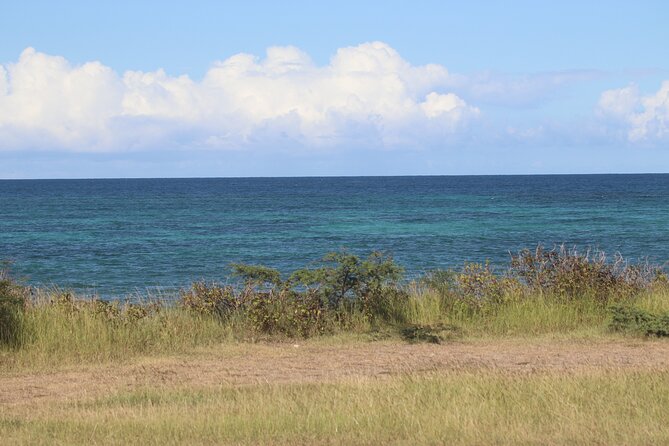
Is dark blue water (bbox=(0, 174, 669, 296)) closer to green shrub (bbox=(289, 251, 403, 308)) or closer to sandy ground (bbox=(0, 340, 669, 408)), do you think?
green shrub (bbox=(289, 251, 403, 308))

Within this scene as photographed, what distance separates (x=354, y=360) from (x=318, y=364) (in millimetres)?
514

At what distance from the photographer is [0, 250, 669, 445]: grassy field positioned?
24.3 feet

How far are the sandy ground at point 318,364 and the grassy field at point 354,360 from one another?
0.13ft

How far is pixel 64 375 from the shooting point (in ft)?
34.9

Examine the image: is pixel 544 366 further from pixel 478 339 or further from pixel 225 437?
pixel 225 437

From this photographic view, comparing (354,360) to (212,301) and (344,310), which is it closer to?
(344,310)

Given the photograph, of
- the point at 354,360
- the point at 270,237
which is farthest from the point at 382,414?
the point at 270,237

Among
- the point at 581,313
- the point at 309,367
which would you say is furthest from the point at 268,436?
the point at 581,313

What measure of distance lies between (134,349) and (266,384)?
3.03m

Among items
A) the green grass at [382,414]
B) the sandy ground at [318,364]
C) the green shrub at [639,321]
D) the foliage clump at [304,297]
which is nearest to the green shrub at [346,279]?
the foliage clump at [304,297]

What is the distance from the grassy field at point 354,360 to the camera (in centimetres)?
741

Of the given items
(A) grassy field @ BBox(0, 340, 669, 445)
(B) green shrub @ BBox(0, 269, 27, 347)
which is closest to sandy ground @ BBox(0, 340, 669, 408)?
(A) grassy field @ BBox(0, 340, 669, 445)

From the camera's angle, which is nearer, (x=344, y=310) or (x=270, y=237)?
(x=344, y=310)

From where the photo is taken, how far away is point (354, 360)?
11.4 m
